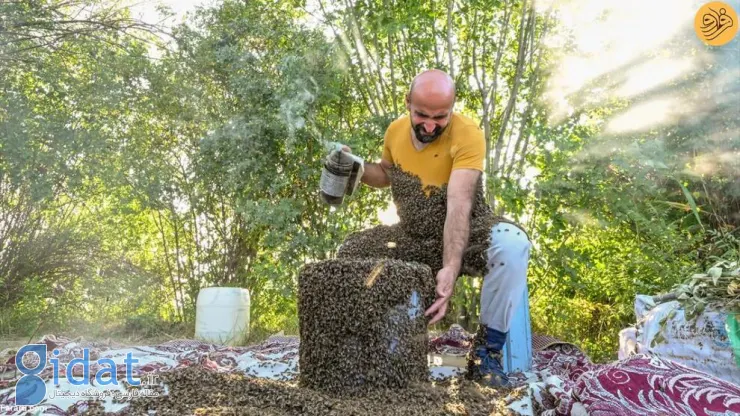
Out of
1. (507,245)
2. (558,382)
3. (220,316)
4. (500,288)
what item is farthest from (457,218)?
(220,316)

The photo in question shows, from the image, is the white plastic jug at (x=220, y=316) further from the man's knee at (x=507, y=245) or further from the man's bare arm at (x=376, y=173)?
the man's knee at (x=507, y=245)

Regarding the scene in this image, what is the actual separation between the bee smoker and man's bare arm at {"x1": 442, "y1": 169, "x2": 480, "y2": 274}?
45 centimetres

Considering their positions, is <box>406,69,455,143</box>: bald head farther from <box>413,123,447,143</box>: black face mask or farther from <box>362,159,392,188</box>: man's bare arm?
<box>362,159,392,188</box>: man's bare arm

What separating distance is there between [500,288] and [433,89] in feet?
2.84

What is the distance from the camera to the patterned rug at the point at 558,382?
1649 mm

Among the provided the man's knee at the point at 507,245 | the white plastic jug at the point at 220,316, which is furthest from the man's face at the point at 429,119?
the white plastic jug at the point at 220,316

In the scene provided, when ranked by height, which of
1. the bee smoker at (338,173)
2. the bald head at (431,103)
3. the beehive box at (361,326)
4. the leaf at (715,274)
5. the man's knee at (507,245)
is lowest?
the beehive box at (361,326)

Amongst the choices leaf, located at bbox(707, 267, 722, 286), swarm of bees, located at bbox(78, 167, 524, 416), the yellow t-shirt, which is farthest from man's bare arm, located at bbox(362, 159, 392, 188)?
leaf, located at bbox(707, 267, 722, 286)

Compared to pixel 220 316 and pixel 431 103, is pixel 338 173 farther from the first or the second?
pixel 220 316

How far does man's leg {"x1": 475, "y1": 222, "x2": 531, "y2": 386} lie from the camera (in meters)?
2.64

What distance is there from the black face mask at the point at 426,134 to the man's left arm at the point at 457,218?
0.20 meters

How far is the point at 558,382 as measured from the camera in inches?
80.4

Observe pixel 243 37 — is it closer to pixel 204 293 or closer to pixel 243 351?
pixel 204 293

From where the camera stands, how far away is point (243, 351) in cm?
345
